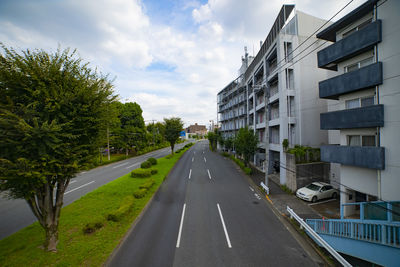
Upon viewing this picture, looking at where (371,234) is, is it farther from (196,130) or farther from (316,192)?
(196,130)

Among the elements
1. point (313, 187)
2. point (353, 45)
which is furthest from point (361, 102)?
point (313, 187)

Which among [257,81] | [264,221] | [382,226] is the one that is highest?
[257,81]

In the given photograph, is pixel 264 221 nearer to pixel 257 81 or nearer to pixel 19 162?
pixel 19 162

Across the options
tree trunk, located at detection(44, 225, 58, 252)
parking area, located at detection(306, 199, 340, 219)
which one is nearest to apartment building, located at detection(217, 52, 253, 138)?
parking area, located at detection(306, 199, 340, 219)

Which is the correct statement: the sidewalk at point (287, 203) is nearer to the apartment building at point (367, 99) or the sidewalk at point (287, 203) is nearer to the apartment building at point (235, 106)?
the apartment building at point (367, 99)

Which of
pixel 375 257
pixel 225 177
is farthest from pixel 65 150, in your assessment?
pixel 225 177

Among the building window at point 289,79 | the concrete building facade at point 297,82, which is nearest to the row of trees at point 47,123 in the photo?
the concrete building facade at point 297,82

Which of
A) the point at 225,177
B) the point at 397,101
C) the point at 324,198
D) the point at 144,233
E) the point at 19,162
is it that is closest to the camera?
the point at 19,162

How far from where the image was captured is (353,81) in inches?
379

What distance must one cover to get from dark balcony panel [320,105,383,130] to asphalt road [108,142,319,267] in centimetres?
779

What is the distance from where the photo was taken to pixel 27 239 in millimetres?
7430

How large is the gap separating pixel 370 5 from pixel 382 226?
1185 centimetres

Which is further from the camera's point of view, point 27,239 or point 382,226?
point 27,239

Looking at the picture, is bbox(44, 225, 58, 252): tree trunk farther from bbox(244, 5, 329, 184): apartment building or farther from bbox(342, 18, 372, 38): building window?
bbox(342, 18, 372, 38): building window
